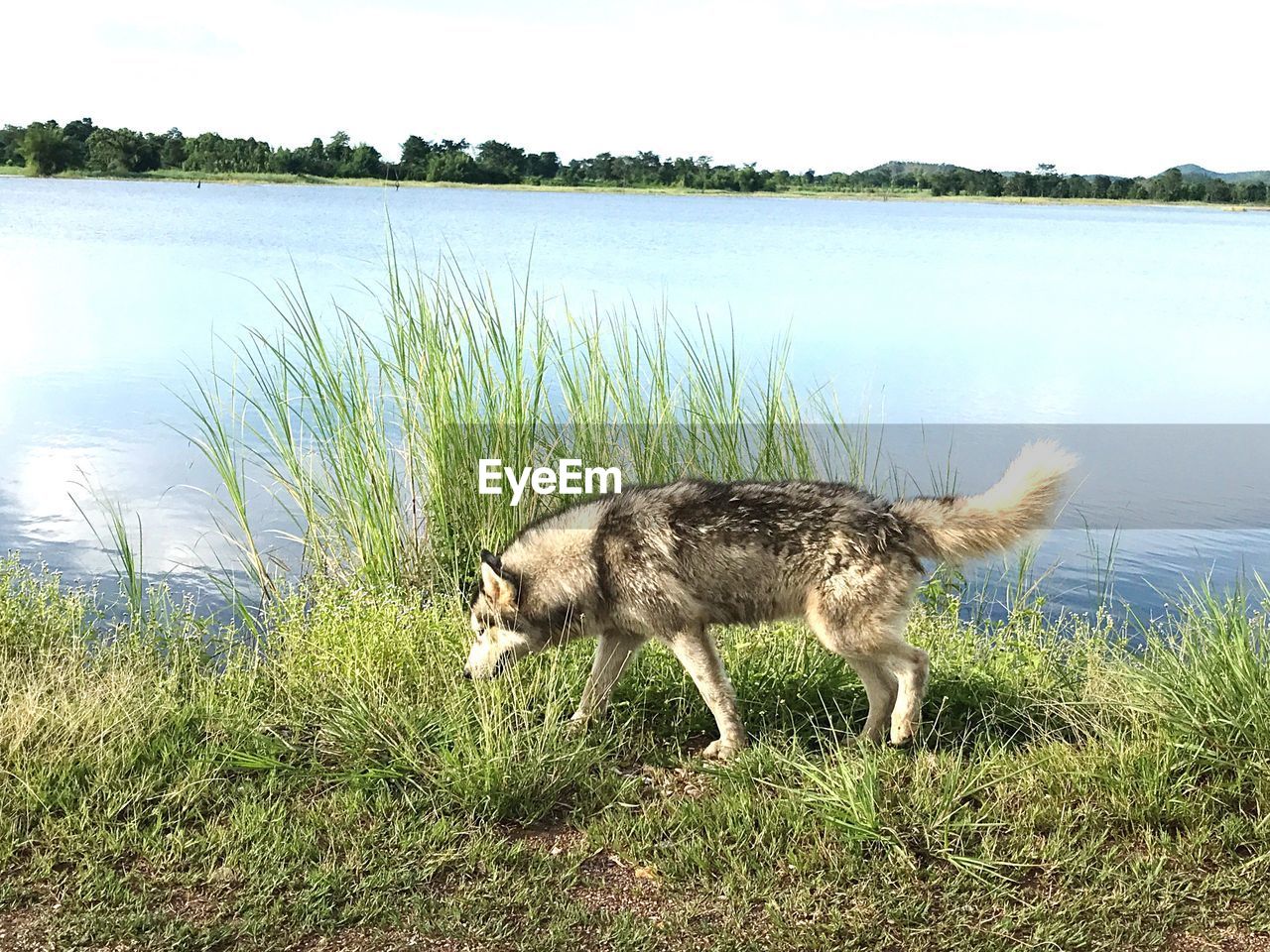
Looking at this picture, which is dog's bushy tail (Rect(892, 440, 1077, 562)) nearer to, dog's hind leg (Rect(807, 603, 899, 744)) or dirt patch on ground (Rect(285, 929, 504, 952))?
dog's hind leg (Rect(807, 603, 899, 744))

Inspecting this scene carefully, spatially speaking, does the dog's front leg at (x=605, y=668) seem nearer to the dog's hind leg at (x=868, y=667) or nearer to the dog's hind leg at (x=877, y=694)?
the dog's hind leg at (x=868, y=667)

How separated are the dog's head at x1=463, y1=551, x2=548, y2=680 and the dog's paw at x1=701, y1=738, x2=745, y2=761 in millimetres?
921

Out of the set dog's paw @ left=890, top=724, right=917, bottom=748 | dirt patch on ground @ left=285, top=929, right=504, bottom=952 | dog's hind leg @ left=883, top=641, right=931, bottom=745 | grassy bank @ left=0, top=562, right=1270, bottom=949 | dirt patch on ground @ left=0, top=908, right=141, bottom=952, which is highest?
dog's hind leg @ left=883, top=641, right=931, bottom=745

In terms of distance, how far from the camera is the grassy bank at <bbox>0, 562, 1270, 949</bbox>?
414 cm

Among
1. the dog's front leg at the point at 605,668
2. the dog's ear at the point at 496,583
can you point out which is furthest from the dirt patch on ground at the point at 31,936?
the dog's front leg at the point at 605,668

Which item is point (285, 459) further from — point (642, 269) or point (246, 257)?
point (246, 257)

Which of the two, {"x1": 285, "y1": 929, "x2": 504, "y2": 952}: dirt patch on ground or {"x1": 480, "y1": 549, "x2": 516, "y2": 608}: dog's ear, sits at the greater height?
{"x1": 480, "y1": 549, "x2": 516, "y2": 608}: dog's ear

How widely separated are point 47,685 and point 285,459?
2.81 m

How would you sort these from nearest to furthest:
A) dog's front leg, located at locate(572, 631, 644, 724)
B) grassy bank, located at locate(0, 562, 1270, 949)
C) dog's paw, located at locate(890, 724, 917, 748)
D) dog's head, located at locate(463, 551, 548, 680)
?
1. grassy bank, located at locate(0, 562, 1270, 949)
2. dog's paw, located at locate(890, 724, 917, 748)
3. dog's head, located at locate(463, 551, 548, 680)
4. dog's front leg, located at locate(572, 631, 644, 724)

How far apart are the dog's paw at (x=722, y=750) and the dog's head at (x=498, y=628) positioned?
921 mm

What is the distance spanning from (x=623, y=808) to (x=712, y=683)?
2.21 ft

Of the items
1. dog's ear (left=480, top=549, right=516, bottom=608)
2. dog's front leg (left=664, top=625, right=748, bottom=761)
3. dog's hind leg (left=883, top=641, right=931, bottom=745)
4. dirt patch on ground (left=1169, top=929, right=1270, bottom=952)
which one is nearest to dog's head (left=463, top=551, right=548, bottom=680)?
dog's ear (left=480, top=549, right=516, bottom=608)

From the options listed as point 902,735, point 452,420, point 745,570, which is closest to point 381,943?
point 745,570

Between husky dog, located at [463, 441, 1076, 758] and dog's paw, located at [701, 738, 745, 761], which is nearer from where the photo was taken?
husky dog, located at [463, 441, 1076, 758]
